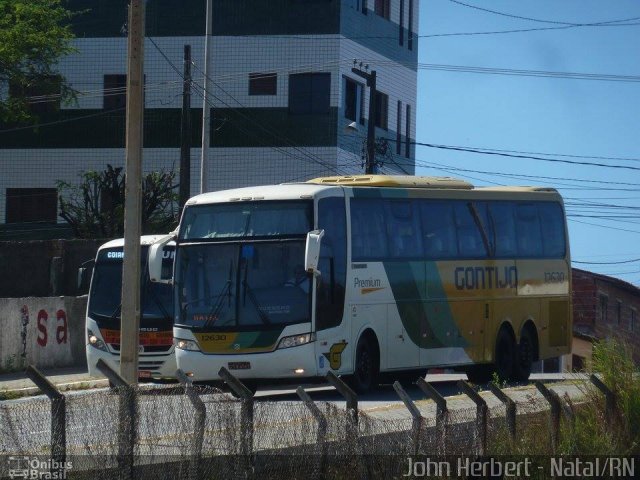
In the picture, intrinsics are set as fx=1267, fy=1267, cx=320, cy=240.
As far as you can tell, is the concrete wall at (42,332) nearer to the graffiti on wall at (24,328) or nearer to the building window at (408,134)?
the graffiti on wall at (24,328)

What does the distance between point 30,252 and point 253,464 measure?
29854 millimetres

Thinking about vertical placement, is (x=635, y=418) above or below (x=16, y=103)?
below

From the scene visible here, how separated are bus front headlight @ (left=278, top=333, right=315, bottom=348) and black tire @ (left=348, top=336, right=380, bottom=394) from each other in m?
1.27

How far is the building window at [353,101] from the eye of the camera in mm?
48844

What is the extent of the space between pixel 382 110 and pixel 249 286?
33217 millimetres

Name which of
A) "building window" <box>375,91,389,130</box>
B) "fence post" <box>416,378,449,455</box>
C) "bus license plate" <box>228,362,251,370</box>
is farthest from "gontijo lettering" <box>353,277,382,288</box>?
"building window" <box>375,91,389,130</box>

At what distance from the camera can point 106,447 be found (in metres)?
8.24

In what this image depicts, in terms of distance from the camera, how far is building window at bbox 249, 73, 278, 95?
48.2 m

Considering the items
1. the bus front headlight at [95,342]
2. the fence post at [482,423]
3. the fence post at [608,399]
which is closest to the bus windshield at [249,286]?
the bus front headlight at [95,342]

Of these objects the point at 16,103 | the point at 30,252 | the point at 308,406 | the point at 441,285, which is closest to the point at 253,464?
the point at 308,406

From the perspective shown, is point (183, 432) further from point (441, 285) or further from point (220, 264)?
point (441, 285)

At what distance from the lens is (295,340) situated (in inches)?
769

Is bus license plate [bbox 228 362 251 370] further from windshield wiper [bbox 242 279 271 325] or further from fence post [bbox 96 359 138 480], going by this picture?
fence post [bbox 96 359 138 480]

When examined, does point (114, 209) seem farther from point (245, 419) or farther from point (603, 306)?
point (245, 419)
